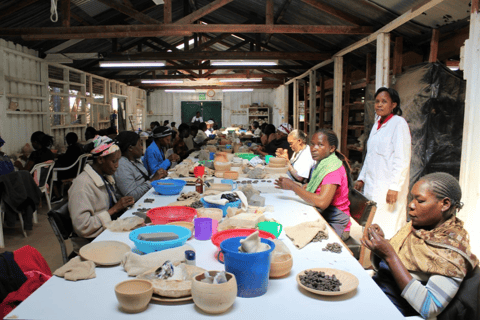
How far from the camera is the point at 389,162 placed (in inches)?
152

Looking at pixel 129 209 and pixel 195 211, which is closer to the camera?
pixel 195 211

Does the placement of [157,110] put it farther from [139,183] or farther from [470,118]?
[470,118]

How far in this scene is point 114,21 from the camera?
9.25m

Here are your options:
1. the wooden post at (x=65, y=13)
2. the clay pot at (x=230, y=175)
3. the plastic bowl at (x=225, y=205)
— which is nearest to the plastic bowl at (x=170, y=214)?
the plastic bowl at (x=225, y=205)

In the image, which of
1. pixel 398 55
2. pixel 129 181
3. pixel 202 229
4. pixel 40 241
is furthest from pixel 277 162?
pixel 40 241

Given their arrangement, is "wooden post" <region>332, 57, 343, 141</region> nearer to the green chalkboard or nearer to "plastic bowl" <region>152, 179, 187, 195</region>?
"plastic bowl" <region>152, 179, 187, 195</region>

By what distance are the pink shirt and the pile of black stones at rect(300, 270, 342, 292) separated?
→ 131 cm

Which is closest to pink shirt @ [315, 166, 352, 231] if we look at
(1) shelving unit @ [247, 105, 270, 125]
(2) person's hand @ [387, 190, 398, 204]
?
(2) person's hand @ [387, 190, 398, 204]

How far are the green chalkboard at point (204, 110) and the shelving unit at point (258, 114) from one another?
5.23ft

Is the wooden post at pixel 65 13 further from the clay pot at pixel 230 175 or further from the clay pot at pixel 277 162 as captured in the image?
the clay pot at pixel 277 162

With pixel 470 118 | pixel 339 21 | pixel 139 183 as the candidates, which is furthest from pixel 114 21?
pixel 470 118

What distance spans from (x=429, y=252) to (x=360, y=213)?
1.23 meters

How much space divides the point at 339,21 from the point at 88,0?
4973 mm

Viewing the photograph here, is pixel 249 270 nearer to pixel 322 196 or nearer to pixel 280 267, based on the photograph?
pixel 280 267
